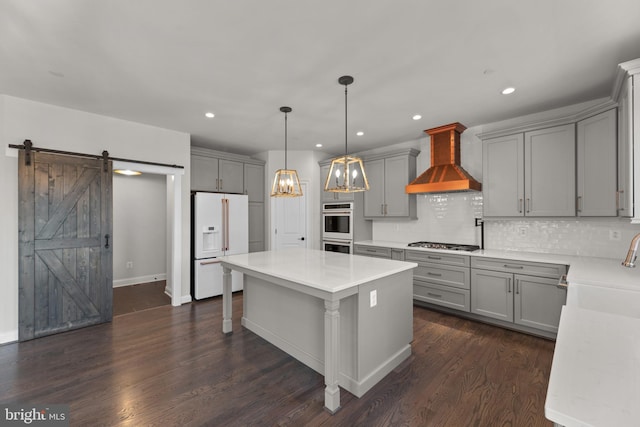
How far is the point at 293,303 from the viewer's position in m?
2.66

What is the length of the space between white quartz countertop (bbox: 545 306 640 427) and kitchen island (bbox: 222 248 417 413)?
1.21 metres

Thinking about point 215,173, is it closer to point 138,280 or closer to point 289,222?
point 289,222

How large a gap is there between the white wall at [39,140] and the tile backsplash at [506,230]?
405 centimetres

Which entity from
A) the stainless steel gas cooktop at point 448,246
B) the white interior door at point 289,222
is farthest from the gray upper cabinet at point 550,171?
the white interior door at point 289,222

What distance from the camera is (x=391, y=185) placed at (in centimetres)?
470

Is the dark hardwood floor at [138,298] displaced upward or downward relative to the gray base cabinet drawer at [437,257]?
downward

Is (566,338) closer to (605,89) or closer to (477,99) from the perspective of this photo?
(477,99)

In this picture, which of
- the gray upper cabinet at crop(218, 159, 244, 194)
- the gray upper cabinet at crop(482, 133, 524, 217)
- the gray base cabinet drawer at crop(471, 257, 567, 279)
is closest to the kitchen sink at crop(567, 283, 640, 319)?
the gray base cabinet drawer at crop(471, 257, 567, 279)

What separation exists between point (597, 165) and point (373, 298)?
8.84 feet

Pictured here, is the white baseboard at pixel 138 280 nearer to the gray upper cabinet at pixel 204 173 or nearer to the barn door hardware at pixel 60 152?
the gray upper cabinet at pixel 204 173

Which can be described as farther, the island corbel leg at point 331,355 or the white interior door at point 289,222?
the white interior door at point 289,222

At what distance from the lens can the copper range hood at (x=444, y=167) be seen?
3799 millimetres

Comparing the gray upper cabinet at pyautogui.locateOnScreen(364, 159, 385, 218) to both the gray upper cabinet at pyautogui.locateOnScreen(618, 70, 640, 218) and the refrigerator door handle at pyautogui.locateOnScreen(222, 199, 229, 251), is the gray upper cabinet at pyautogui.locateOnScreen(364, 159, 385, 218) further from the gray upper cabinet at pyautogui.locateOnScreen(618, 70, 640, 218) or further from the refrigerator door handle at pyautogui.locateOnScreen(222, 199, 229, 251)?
the gray upper cabinet at pyautogui.locateOnScreen(618, 70, 640, 218)

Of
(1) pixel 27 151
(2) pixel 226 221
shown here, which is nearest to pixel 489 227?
(2) pixel 226 221
